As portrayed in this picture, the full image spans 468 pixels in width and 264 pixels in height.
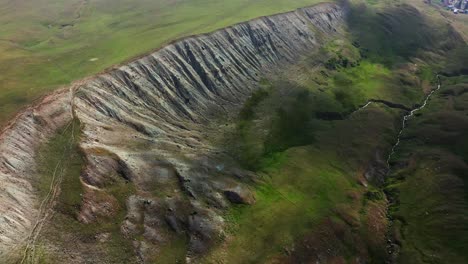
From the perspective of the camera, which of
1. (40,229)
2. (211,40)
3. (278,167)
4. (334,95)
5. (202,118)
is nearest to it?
(40,229)

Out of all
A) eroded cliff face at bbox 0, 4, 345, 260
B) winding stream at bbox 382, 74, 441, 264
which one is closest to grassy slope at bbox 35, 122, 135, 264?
eroded cliff face at bbox 0, 4, 345, 260

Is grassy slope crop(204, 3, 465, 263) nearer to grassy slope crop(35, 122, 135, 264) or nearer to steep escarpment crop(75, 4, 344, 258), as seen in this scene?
steep escarpment crop(75, 4, 344, 258)

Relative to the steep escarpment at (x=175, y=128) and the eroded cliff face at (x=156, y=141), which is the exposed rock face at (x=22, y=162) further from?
the steep escarpment at (x=175, y=128)

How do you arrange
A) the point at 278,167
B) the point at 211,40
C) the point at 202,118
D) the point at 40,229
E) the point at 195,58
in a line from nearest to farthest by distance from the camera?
the point at 40,229
the point at 278,167
the point at 202,118
the point at 195,58
the point at 211,40

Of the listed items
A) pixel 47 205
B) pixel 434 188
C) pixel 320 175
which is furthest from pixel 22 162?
pixel 434 188

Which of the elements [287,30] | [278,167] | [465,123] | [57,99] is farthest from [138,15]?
[465,123]

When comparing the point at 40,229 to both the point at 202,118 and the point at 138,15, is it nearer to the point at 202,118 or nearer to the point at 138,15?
the point at 202,118

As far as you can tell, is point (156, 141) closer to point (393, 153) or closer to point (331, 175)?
point (331, 175)
